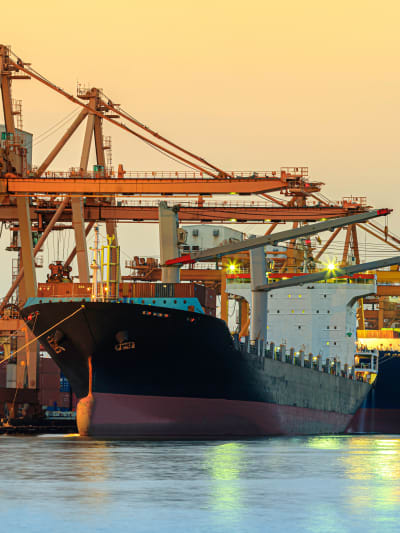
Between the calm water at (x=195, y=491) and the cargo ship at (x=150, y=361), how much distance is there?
8983 millimetres

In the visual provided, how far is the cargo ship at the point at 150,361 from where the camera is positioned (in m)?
39.1

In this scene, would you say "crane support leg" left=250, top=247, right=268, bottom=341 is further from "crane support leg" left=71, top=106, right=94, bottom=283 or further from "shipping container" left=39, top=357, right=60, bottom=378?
"shipping container" left=39, top=357, right=60, bottom=378

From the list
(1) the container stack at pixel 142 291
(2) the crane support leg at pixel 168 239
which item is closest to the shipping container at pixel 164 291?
(1) the container stack at pixel 142 291

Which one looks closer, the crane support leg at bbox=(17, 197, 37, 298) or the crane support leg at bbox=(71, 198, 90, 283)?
the crane support leg at bbox=(17, 197, 37, 298)

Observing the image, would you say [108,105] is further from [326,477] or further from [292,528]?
[292,528]

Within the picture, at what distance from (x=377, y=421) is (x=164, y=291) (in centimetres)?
2936

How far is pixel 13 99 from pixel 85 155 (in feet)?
18.9

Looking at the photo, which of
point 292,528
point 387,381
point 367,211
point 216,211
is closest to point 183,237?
point 216,211

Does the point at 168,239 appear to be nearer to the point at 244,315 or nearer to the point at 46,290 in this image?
the point at 46,290

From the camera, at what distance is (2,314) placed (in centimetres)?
5947

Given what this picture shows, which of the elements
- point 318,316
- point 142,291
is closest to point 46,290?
point 142,291

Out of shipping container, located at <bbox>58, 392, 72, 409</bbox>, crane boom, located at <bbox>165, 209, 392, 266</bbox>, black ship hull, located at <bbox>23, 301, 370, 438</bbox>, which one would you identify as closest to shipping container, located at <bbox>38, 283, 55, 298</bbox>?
black ship hull, located at <bbox>23, 301, 370, 438</bbox>

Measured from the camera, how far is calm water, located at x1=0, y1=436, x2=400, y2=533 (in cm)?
1482

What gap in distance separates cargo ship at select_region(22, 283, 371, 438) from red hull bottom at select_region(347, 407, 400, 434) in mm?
22682
